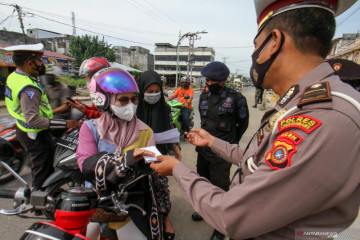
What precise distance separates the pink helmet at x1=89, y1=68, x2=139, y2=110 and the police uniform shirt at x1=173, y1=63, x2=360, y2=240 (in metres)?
0.98

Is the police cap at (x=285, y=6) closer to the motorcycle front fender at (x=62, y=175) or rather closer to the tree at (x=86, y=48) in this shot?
the motorcycle front fender at (x=62, y=175)

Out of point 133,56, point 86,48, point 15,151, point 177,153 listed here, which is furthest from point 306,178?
point 133,56

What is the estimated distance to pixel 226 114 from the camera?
2406 millimetres

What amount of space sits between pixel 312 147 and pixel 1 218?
321 cm

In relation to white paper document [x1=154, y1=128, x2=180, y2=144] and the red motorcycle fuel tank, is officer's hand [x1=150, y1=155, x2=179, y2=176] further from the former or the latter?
white paper document [x1=154, y1=128, x2=180, y2=144]

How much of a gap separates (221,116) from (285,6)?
1.68m

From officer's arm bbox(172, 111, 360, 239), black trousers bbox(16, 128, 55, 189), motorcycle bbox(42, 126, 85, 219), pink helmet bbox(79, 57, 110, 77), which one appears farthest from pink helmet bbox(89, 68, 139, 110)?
black trousers bbox(16, 128, 55, 189)

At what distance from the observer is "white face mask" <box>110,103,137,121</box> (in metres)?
1.34

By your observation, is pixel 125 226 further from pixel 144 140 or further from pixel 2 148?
pixel 2 148

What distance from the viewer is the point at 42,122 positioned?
77.8 inches

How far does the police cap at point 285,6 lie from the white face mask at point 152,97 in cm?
129

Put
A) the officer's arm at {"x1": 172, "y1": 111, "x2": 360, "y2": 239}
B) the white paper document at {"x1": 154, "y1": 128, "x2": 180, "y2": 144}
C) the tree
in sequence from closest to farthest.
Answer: the officer's arm at {"x1": 172, "y1": 111, "x2": 360, "y2": 239} → the white paper document at {"x1": 154, "y1": 128, "x2": 180, "y2": 144} → the tree

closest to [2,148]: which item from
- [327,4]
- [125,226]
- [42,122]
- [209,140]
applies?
[42,122]

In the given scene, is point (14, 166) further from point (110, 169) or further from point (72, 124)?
point (110, 169)
